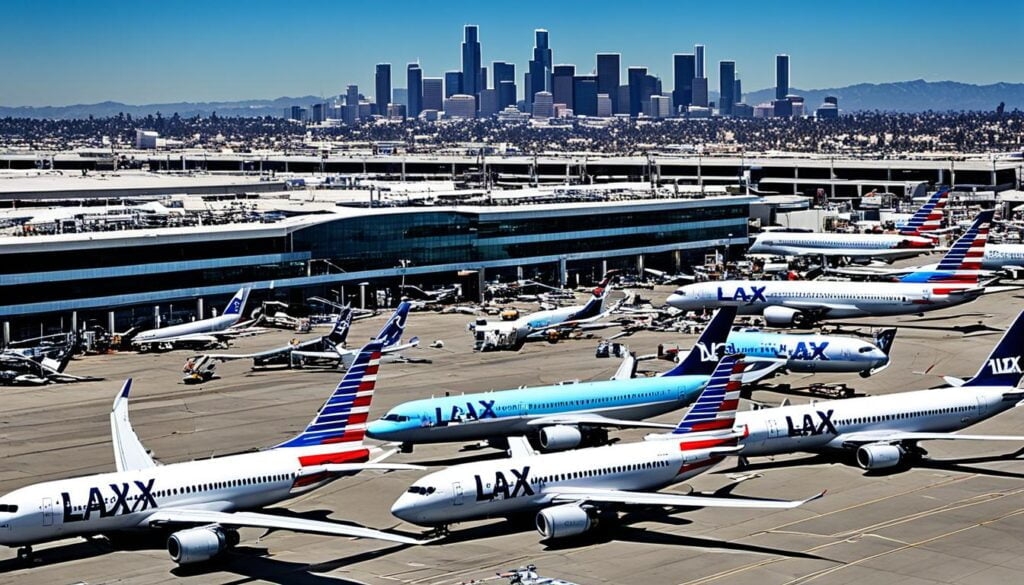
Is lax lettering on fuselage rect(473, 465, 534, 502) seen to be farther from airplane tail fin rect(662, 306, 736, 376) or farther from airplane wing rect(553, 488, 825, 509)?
airplane tail fin rect(662, 306, 736, 376)

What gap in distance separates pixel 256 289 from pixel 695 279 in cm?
5406

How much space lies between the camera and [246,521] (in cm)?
5097

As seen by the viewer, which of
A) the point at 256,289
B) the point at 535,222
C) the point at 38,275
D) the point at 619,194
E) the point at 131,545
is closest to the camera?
the point at 131,545

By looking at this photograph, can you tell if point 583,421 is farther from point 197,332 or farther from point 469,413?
point 197,332

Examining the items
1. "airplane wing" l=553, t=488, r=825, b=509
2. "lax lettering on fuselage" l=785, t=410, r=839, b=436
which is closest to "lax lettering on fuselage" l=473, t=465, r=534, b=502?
"airplane wing" l=553, t=488, r=825, b=509

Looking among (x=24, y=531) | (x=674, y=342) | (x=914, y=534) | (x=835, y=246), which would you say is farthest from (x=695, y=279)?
(x=24, y=531)

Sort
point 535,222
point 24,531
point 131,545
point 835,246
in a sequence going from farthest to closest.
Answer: point 835,246
point 535,222
point 131,545
point 24,531

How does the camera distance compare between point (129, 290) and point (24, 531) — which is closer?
point (24, 531)

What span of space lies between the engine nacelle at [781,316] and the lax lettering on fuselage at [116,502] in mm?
77049

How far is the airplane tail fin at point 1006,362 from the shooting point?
2815 inches

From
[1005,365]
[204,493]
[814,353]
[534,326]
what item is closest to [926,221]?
[534,326]

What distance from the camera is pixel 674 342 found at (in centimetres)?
11675

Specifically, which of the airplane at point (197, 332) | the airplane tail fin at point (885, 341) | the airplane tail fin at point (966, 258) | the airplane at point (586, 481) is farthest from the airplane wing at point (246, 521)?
the airplane tail fin at point (966, 258)

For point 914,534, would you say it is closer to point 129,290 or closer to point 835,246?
point 129,290
